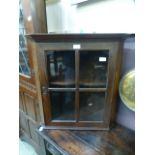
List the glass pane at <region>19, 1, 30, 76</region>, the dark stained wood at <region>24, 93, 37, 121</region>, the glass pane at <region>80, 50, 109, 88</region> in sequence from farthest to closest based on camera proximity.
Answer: the dark stained wood at <region>24, 93, 37, 121</region>, the glass pane at <region>19, 1, 30, 76</region>, the glass pane at <region>80, 50, 109, 88</region>

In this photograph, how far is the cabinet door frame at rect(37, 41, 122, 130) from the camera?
3.37 ft

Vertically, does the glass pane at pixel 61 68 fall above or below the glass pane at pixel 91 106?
above

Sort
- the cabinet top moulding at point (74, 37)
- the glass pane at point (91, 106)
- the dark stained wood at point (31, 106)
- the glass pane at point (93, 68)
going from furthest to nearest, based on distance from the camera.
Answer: the dark stained wood at point (31, 106)
the glass pane at point (91, 106)
the glass pane at point (93, 68)
the cabinet top moulding at point (74, 37)

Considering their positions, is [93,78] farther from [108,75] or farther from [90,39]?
[90,39]

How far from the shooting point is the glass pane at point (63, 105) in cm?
125

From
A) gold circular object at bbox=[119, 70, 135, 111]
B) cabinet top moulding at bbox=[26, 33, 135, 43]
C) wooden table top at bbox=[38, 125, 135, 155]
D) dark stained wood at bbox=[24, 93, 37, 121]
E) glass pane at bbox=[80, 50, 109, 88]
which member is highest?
cabinet top moulding at bbox=[26, 33, 135, 43]

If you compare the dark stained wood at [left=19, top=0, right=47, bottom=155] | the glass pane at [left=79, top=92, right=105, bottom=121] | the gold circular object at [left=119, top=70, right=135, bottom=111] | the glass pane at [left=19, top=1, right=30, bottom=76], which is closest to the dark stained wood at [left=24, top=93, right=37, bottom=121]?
the dark stained wood at [left=19, top=0, right=47, bottom=155]

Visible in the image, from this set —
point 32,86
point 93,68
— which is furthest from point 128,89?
point 32,86

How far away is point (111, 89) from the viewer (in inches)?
44.4

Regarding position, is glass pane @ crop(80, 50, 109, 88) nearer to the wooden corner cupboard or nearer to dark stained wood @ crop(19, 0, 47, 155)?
the wooden corner cupboard

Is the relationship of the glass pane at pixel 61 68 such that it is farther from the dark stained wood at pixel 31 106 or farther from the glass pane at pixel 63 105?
the dark stained wood at pixel 31 106

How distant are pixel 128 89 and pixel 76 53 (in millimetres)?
426

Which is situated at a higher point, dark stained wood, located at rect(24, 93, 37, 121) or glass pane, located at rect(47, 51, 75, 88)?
glass pane, located at rect(47, 51, 75, 88)

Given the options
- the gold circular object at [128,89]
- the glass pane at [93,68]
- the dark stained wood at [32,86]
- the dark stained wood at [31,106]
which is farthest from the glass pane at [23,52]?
the gold circular object at [128,89]
